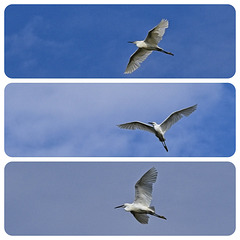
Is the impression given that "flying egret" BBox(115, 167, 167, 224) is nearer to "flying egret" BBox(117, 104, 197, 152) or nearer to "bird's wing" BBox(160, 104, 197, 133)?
"flying egret" BBox(117, 104, 197, 152)

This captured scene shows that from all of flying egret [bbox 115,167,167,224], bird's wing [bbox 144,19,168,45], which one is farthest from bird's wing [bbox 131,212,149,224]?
bird's wing [bbox 144,19,168,45]

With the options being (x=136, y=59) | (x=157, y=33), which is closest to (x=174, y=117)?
(x=157, y=33)

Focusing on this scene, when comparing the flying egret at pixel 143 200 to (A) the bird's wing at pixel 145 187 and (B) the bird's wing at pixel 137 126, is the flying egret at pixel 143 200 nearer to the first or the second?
(A) the bird's wing at pixel 145 187

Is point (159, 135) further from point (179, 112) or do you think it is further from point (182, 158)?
point (182, 158)

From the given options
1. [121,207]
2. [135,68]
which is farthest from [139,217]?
[135,68]

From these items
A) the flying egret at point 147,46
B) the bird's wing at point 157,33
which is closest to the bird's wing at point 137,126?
the flying egret at point 147,46
